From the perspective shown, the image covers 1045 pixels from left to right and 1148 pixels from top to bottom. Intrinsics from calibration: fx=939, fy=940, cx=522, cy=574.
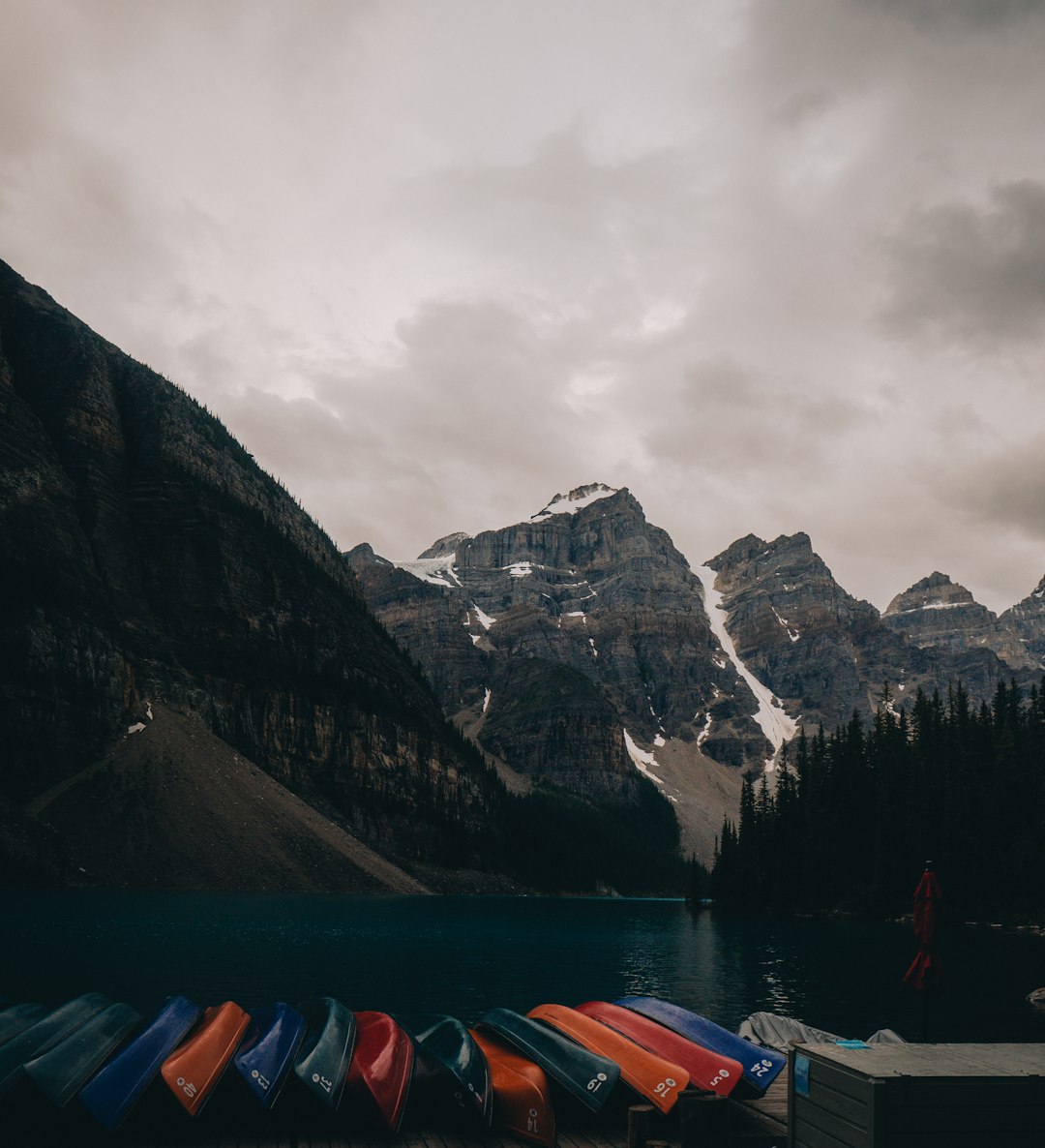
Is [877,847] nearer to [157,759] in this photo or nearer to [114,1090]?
[157,759]

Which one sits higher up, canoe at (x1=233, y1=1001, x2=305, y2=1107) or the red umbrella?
the red umbrella

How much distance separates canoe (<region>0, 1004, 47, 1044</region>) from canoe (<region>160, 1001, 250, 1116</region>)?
3.53 meters

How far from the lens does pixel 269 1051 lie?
19266 millimetres

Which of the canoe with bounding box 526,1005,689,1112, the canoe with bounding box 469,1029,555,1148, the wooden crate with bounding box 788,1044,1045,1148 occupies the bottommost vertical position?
the canoe with bounding box 469,1029,555,1148

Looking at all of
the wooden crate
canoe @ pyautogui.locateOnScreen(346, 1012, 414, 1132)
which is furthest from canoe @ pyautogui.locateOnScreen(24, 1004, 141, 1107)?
the wooden crate

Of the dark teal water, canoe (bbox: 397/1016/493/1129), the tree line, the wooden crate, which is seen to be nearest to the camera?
the wooden crate

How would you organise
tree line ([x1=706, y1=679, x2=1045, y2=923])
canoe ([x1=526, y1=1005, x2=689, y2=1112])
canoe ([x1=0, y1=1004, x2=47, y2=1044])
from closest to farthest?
1. canoe ([x1=526, y1=1005, x2=689, y2=1112])
2. canoe ([x1=0, y1=1004, x2=47, y2=1044])
3. tree line ([x1=706, y1=679, x2=1045, y2=923])

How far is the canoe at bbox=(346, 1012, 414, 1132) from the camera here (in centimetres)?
1742

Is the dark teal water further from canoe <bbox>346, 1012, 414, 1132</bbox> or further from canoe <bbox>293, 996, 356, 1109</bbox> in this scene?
canoe <bbox>293, 996, 356, 1109</bbox>

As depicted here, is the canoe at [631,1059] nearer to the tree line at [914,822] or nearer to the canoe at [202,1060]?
the canoe at [202,1060]

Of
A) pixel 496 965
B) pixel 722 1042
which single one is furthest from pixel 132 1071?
pixel 496 965

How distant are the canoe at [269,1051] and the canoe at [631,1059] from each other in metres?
6.44

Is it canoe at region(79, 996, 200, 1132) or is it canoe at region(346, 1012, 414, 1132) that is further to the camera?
canoe at region(346, 1012, 414, 1132)

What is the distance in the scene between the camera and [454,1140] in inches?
668
